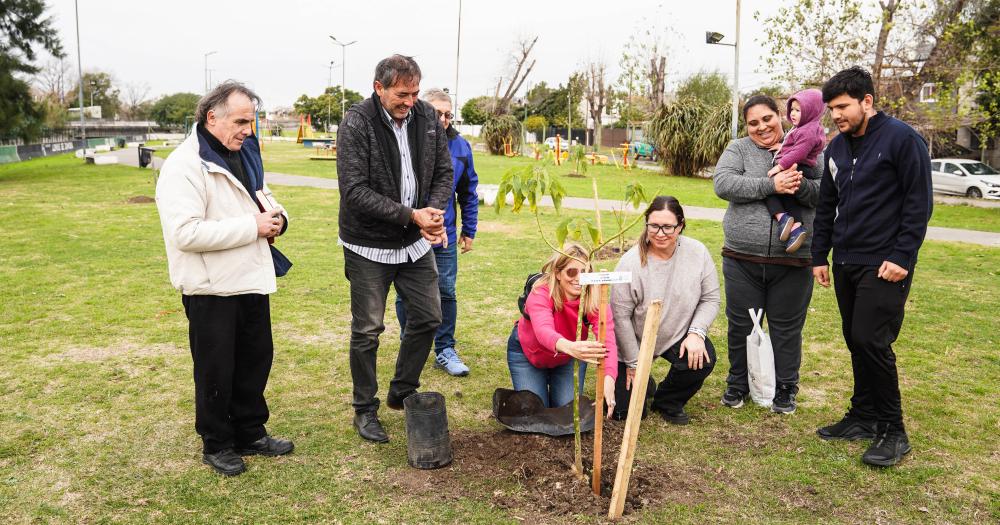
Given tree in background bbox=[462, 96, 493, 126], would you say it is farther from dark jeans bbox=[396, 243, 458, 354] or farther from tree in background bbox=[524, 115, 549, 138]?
dark jeans bbox=[396, 243, 458, 354]

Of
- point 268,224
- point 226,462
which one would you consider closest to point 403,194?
point 268,224

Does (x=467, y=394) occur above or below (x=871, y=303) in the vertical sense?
below

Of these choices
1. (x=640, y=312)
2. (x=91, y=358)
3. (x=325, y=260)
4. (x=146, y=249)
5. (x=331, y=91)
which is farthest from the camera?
(x=331, y=91)

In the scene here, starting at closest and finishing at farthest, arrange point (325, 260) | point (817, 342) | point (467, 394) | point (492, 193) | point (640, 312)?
point (640, 312)
point (467, 394)
point (817, 342)
point (325, 260)
point (492, 193)

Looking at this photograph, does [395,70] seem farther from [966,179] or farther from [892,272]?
[966,179]

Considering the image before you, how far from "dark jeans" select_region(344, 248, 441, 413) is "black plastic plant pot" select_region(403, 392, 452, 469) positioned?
1.42 ft

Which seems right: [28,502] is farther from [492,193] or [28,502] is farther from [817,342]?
[492,193]

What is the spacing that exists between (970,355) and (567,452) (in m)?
3.71


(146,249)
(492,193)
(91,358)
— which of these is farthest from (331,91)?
(91,358)

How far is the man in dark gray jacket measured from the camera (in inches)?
147

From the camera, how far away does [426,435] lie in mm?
3639

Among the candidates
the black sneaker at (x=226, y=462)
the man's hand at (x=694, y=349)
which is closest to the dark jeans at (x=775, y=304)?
the man's hand at (x=694, y=349)

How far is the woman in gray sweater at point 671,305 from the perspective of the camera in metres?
4.20

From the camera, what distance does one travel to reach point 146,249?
9992 mm
